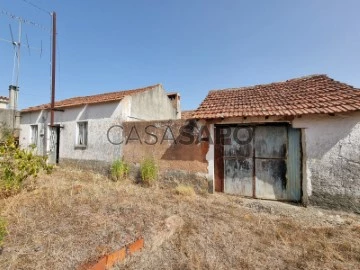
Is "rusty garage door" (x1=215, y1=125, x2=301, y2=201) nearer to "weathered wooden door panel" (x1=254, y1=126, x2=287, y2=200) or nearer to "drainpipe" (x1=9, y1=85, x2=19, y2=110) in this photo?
"weathered wooden door panel" (x1=254, y1=126, x2=287, y2=200)

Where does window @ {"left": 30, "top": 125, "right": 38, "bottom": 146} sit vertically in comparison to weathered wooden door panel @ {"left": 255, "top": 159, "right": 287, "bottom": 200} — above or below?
above

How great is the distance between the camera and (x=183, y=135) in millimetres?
8000

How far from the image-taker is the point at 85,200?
566cm

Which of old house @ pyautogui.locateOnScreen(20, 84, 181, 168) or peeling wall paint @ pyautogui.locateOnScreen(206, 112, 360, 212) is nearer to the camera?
peeling wall paint @ pyautogui.locateOnScreen(206, 112, 360, 212)

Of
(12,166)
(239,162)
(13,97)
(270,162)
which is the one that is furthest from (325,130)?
(13,97)

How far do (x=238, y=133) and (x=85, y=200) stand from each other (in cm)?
526

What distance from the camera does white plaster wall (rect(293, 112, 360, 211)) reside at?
566 cm

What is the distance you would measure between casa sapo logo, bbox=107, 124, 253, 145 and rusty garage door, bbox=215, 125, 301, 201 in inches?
1.3

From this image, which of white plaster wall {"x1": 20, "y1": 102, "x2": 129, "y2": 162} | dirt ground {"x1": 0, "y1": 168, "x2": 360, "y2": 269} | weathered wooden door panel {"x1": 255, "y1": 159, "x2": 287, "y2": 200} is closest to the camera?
dirt ground {"x1": 0, "y1": 168, "x2": 360, "y2": 269}

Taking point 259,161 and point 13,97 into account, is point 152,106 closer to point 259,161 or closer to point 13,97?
point 259,161

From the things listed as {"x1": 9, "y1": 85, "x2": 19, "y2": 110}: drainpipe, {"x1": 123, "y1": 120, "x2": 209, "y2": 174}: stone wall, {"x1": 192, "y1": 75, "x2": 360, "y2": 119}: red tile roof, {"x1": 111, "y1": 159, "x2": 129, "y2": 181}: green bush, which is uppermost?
{"x1": 9, "y1": 85, "x2": 19, "y2": 110}: drainpipe

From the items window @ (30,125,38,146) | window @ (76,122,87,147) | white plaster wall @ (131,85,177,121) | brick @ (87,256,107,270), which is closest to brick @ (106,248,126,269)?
brick @ (87,256,107,270)

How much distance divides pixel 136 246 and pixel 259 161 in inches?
196

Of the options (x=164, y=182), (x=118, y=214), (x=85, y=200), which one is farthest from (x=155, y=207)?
(x=164, y=182)
